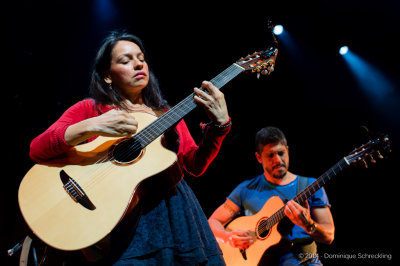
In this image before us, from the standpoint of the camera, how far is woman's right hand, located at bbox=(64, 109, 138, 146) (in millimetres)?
1375

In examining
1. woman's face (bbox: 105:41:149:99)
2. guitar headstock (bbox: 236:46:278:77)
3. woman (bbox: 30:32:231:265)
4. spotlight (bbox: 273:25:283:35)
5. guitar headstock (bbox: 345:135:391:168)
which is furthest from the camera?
spotlight (bbox: 273:25:283:35)

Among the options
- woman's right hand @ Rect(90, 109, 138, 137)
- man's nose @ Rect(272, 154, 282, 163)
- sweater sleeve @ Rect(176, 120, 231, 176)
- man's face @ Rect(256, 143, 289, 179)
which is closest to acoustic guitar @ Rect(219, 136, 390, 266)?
man's face @ Rect(256, 143, 289, 179)

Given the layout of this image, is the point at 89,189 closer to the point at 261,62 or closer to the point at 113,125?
the point at 113,125

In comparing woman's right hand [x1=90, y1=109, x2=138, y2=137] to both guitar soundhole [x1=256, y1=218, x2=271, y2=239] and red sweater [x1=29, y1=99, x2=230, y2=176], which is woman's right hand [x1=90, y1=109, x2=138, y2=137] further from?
guitar soundhole [x1=256, y1=218, x2=271, y2=239]

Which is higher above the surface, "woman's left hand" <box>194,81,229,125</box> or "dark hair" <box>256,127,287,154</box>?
"dark hair" <box>256,127,287,154</box>

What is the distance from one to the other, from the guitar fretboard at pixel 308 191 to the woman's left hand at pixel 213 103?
1.91 meters

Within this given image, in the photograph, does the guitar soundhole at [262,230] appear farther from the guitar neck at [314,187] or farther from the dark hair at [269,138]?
the dark hair at [269,138]

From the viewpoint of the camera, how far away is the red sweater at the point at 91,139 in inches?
54.4

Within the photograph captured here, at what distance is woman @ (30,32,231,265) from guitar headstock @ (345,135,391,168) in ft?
6.94

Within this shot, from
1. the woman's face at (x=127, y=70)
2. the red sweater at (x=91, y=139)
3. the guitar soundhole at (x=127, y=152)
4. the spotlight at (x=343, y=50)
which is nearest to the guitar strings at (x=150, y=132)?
the guitar soundhole at (x=127, y=152)

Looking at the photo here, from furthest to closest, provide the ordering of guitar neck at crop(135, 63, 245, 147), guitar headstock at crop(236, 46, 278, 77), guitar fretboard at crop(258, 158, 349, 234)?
1. guitar fretboard at crop(258, 158, 349, 234)
2. guitar headstock at crop(236, 46, 278, 77)
3. guitar neck at crop(135, 63, 245, 147)

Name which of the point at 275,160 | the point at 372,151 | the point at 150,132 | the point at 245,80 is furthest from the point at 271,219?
the point at 245,80

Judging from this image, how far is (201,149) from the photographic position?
69.9 inches

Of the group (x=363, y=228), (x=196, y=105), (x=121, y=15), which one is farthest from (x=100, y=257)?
(x=363, y=228)
